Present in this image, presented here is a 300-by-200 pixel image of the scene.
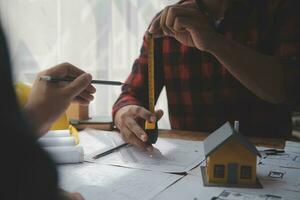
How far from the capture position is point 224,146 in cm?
74

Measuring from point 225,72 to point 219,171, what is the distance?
0.66 metres

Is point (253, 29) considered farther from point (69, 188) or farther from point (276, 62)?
point (69, 188)

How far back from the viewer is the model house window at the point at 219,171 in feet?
2.42

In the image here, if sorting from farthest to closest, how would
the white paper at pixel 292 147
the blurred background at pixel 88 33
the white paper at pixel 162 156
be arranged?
the blurred background at pixel 88 33, the white paper at pixel 292 147, the white paper at pixel 162 156

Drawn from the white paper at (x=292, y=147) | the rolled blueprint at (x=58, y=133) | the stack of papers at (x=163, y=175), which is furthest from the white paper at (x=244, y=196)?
the rolled blueprint at (x=58, y=133)

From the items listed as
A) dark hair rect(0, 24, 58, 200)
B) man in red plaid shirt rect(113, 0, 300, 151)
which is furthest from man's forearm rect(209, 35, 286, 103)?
dark hair rect(0, 24, 58, 200)

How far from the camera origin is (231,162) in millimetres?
742

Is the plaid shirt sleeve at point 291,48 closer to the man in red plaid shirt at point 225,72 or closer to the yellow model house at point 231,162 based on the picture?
the man in red plaid shirt at point 225,72

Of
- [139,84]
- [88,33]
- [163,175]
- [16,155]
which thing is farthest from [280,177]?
[88,33]

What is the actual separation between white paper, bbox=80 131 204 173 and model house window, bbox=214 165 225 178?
9 cm

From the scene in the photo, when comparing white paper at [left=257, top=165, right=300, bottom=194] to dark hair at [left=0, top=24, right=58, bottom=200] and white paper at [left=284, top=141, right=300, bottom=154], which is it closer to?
white paper at [left=284, top=141, right=300, bottom=154]

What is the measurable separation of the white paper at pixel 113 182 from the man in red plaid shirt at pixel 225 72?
19 cm

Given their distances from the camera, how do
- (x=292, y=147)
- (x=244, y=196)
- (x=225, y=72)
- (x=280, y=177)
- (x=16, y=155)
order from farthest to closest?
(x=225, y=72) → (x=292, y=147) → (x=280, y=177) → (x=244, y=196) → (x=16, y=155)

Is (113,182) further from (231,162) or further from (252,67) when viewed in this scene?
(252,67)
